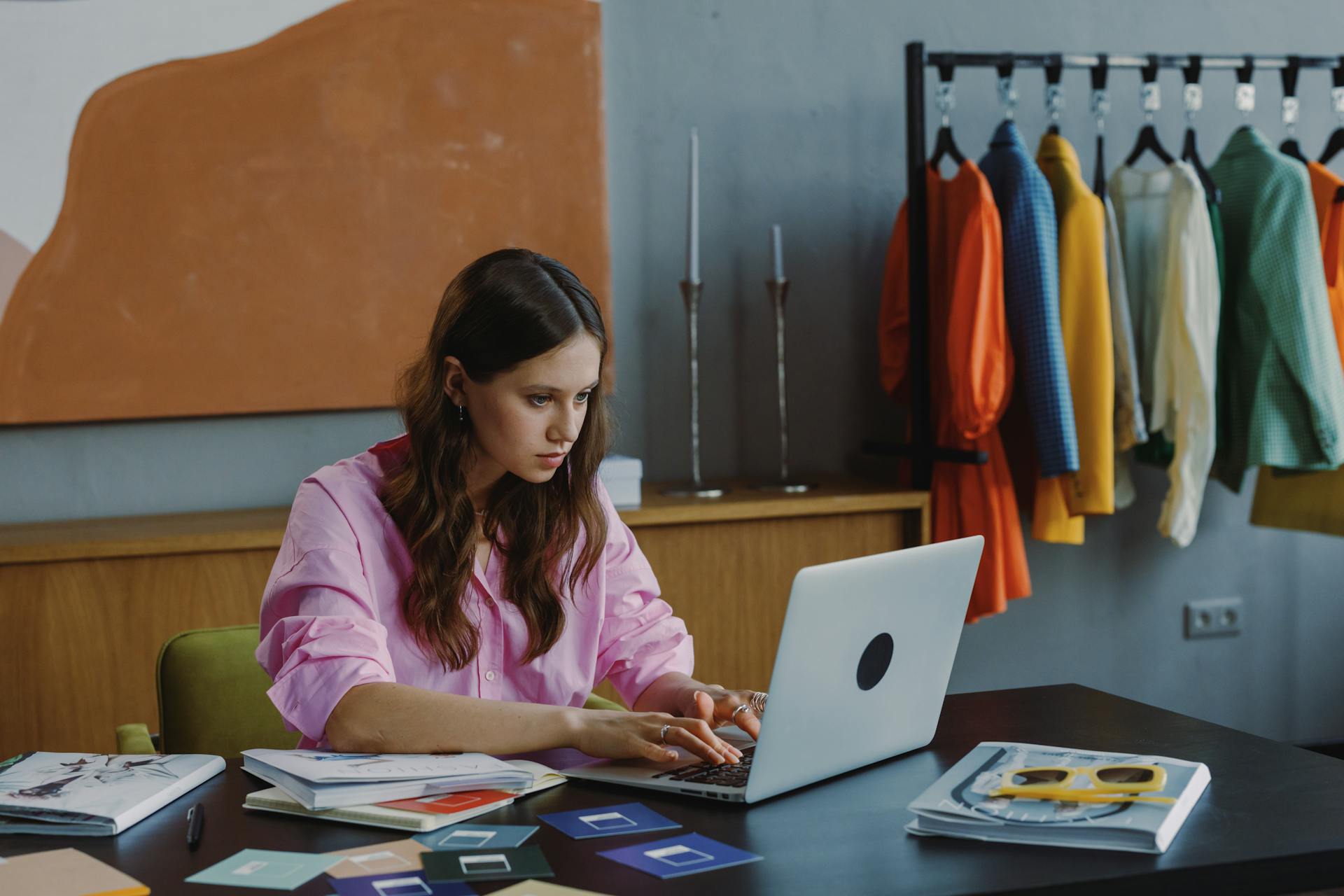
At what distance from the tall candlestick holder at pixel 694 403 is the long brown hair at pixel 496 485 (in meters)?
1.12

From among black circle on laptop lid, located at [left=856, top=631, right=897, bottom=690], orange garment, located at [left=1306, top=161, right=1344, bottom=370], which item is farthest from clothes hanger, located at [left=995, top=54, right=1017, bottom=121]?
black circle on laptop lid, located at [left=856, top=631, right=897, bottom=690]

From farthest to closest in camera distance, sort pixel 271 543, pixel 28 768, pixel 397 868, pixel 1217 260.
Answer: pixel 1217 260 → pixel 271 543 → pixel 28 768 → pixel 397 868

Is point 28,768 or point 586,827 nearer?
point 586,827

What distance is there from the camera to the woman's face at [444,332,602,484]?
1622mm

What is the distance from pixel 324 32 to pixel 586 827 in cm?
217

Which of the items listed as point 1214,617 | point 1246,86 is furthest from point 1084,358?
point 1214,617

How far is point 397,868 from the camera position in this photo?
1.10 m

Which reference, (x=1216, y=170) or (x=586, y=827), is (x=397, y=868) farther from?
(x=1216, y=170)

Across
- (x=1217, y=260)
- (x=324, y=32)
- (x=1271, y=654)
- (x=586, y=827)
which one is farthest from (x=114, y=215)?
(x=1271, y=654)

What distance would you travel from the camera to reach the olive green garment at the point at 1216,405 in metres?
2.96

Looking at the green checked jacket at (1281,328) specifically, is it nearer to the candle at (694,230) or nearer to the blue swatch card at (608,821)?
the candle at (694,230)

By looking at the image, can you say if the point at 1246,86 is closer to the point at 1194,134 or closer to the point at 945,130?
the point at 1194,134

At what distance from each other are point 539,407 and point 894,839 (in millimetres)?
708

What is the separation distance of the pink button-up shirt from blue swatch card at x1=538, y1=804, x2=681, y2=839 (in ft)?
1.11
